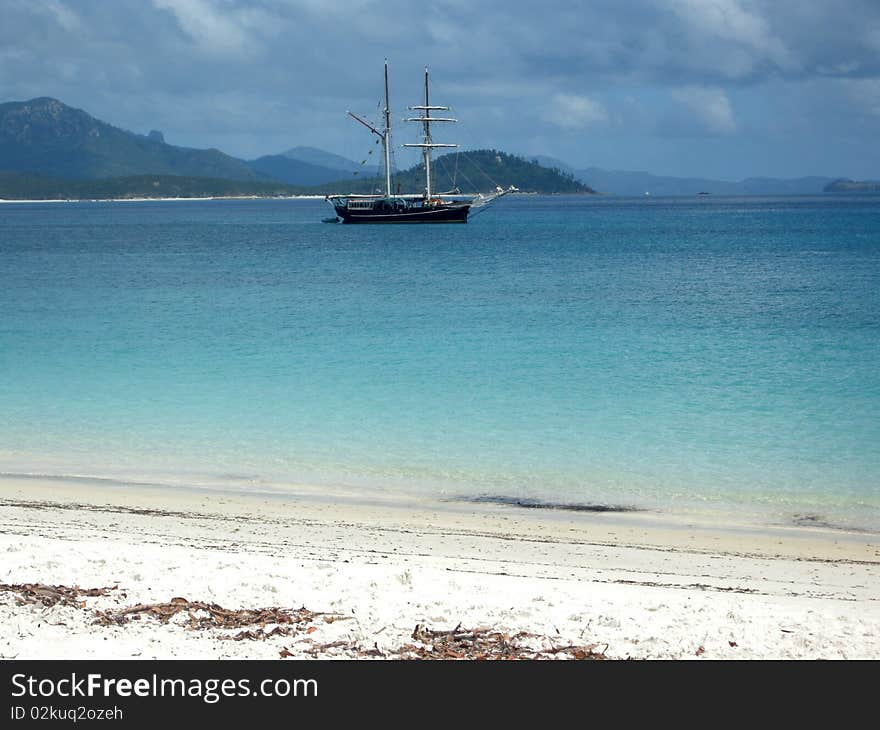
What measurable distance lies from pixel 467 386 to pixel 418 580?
41.4ft

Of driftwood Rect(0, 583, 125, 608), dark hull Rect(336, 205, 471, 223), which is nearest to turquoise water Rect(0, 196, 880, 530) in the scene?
driftwood Rect(0, 583, 125, 608)

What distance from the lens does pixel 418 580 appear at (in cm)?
761

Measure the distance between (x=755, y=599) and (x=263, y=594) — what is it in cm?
375

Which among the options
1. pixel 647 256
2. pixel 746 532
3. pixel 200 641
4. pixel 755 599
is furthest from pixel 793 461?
pixel 647 256

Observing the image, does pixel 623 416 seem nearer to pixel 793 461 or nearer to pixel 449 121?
pixel 793 461

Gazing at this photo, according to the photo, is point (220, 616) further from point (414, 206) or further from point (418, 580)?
point (414, 206)

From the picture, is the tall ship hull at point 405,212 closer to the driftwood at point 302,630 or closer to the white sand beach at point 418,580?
the white sand beach at point 418,580

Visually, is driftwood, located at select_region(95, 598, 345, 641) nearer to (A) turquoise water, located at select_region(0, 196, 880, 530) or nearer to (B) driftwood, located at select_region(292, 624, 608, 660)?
(B) driftwood, located at select_region(292, 624, 608, 660)

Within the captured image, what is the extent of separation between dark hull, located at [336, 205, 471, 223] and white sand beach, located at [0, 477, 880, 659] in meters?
98.7

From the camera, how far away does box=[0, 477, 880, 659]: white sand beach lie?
20.6 ft

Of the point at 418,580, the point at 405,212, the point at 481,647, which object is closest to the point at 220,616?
the point at 418,580

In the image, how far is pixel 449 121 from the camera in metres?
112
